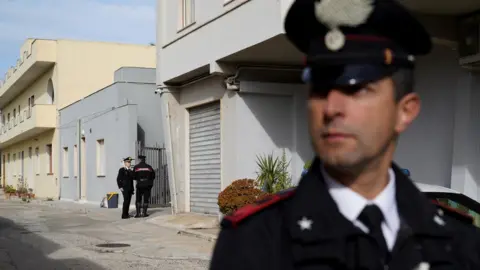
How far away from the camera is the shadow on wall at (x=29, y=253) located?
9862mm

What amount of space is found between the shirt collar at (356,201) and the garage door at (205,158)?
1444 centimetres

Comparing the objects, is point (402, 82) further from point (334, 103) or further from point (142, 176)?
point (142, 176)

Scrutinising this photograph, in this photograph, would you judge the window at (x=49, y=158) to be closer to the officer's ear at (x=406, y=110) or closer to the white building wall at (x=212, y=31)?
the white building wall at (x=212, y=31)

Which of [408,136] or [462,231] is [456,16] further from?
[462,231]

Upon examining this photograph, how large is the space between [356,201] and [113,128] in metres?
23.1

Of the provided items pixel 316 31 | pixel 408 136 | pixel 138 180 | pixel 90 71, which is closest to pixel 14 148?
pixel 90 71

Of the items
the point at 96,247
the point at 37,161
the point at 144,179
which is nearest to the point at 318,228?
the point at 96,247

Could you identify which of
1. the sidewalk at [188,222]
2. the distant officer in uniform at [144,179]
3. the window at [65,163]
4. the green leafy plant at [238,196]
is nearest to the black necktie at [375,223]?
the sidewalk at [188,222]

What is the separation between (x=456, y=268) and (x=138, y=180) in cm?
1676

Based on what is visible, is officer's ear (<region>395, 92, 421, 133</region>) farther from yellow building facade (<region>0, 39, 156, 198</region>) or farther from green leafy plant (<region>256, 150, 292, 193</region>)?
yellow building facade (<region>0, 39, 156, 198</region>)

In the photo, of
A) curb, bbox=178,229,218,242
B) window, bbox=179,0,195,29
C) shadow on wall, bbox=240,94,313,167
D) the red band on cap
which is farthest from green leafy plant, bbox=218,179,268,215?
the red band on cap

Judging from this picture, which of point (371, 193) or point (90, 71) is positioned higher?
point (90, 71)

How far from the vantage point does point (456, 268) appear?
4.93 feet

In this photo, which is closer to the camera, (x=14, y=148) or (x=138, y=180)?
(x=138, y=180)
